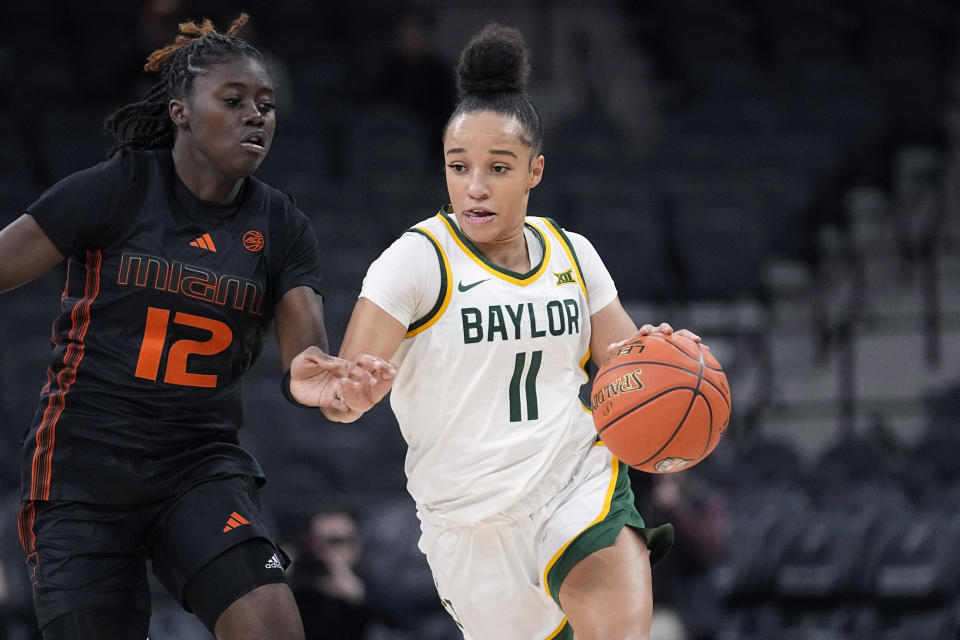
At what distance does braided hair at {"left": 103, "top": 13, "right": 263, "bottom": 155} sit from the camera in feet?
13.0

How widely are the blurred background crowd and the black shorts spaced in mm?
3243

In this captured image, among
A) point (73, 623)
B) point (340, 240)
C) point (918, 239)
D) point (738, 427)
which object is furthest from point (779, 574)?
point (73, 623)

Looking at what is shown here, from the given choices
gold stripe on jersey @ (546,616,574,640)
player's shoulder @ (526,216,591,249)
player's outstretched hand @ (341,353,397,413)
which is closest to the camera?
player's outstretched hand @ (341,353,397,413)

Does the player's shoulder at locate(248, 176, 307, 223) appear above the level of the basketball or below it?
above

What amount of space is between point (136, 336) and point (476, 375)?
0.99 metres

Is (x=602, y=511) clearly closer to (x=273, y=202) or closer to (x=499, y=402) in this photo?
(x=499, y=402)

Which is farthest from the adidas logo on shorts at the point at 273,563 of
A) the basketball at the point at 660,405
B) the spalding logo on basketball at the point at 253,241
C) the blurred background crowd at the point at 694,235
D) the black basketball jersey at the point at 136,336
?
the blurred background crowd at the point at 694,235

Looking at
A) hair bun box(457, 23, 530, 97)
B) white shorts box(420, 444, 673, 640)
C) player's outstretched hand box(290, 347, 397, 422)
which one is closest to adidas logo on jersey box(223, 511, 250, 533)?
player's outstretched hand box(290, 347, 397, 422)

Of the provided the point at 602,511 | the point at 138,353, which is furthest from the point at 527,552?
the point at 138,353

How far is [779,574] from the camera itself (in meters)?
8.18

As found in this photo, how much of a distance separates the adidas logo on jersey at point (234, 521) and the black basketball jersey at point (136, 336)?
152 mm

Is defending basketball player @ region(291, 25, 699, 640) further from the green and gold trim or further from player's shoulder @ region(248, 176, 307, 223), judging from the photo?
player's shoulder @ region(248, 176, 307, 223)

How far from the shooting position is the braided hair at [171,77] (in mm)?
3959

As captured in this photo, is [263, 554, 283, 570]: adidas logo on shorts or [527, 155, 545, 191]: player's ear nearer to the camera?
[263, 554, 283, 570]: adidas logo on shorts
